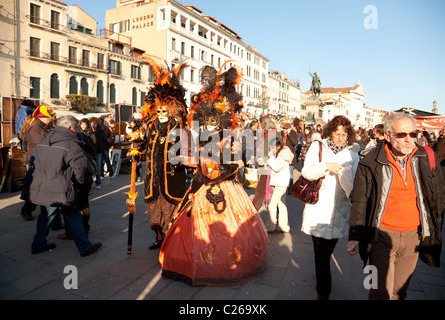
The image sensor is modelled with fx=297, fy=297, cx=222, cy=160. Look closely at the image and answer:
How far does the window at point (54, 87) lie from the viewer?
25.4 metres

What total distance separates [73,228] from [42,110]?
2442mm

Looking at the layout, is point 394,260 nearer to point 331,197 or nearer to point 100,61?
point 331,197

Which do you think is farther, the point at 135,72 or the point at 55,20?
the point at 135,72

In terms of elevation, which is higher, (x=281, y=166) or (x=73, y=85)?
(x=73, y=85)

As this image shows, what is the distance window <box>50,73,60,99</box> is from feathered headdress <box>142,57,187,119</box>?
25.1 m

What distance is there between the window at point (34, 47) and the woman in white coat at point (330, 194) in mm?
27873

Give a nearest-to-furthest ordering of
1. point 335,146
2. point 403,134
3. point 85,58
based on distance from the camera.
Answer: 1. point 403,134
2. point 335,146
3. point 85,58

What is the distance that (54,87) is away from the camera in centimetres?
2556

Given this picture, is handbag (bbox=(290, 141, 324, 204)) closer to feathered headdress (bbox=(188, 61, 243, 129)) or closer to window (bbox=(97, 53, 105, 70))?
feathered headdress (bbox=(188, 61, 243, 129))

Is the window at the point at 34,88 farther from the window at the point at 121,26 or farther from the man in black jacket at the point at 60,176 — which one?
the man in black jacket at the point at 60,176

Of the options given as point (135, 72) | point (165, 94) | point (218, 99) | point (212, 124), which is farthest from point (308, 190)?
point (135, 72)

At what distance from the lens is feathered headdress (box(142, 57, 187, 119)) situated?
447 cm

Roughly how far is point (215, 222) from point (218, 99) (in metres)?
1.60
